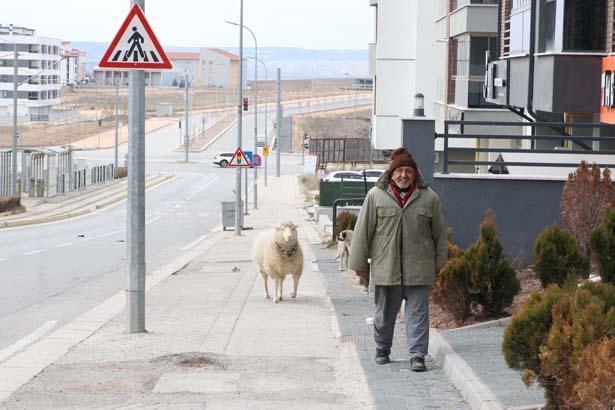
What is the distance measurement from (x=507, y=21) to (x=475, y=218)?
465 inches

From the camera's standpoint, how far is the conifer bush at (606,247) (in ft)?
34.8

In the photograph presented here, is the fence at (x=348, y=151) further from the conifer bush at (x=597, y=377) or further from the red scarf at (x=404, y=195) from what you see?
the conifer bush at (x=597, y=377)

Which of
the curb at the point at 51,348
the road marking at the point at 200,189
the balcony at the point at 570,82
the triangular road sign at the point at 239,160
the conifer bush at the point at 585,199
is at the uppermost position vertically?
the balcony at the point at 570,82

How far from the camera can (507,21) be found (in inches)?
1033

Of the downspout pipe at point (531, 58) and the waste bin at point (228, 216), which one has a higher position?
the downspout pipe at point (531, 58)

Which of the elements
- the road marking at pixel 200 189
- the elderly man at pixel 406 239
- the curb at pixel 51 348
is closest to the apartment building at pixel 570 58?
the curb at pixel 51 348

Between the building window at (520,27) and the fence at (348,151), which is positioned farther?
the fence at (348,151)

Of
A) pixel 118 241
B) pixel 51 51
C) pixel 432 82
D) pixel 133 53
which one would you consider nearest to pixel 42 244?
pixel 118 241

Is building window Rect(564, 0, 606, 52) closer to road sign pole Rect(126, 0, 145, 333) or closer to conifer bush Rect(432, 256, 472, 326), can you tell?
conifer bush Rect(432, 256, 472, 326)

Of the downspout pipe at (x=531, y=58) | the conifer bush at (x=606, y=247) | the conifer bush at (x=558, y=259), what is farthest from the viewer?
the downspout pipe at (x=531, y=58)

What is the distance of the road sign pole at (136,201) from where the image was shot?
11.8 m

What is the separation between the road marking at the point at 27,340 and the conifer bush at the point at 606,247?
19.4 ft

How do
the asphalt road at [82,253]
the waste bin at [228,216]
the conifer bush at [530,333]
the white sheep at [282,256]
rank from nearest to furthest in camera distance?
the conifer bush at [530,333] → the white sheep at [282,256] → the asphalt road at [82,253] → the waste bin at [228,216]

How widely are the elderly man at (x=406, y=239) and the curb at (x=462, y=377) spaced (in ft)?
0.95
